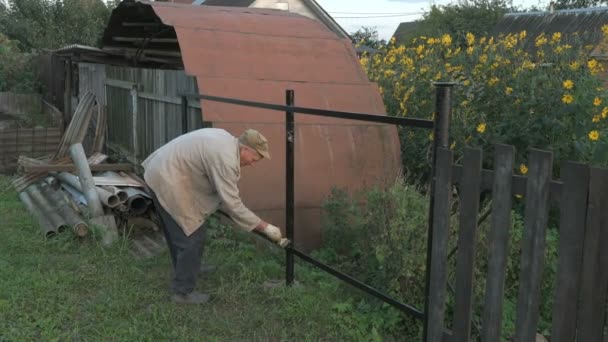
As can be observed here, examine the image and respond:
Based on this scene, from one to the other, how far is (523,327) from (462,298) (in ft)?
1.24

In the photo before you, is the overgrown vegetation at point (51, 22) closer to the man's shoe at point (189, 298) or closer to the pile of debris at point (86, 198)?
the pile of debris at point (86, 198)

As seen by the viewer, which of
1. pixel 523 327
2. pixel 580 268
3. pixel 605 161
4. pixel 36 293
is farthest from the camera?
pixel 605 161

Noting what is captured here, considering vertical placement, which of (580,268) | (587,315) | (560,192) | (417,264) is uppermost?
(560,192)

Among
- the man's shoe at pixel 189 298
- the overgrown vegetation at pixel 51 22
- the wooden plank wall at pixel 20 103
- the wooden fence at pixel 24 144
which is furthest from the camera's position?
the overgrown vegetation at pixel 51 22

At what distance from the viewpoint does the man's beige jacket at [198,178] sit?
4.17 meters

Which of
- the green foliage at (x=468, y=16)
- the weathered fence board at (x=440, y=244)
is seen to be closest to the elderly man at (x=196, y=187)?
the weathered fence board at (x=440, y=244)

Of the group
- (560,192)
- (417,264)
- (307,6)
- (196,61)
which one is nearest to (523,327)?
(560,192)

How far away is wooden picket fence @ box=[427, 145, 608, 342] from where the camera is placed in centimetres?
254

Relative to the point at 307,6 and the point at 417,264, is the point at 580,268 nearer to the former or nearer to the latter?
the point at 417,264

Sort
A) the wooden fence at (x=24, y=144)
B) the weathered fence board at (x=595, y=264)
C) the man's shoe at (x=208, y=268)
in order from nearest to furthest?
the weathered fence board at (x=595, y=264)
the man's shoe at (x=208, y=268)
the wooden fence at (x=24, y=144)

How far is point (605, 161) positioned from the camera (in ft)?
15.9

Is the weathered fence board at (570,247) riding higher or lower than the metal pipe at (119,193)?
higher

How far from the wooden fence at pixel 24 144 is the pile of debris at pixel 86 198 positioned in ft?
5.99

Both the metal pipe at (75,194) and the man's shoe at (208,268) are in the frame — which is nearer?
the man's shoe at (208,268)
